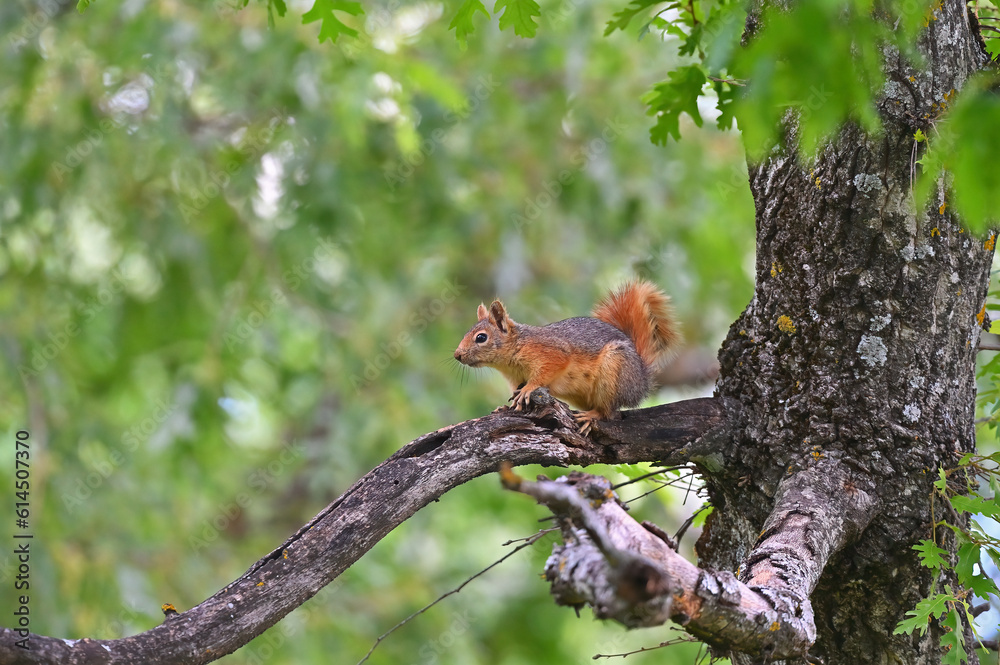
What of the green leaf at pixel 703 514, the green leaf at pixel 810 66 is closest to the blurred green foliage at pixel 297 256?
the green leaf at pixel 703 514

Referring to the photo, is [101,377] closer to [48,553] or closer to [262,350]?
[262,350]

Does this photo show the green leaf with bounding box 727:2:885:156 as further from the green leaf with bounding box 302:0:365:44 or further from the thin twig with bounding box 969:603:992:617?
the thin twig with bounding box 969:603:992:617

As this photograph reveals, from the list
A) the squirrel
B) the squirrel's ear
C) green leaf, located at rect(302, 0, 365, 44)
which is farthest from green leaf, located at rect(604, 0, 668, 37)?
the squirrel's ear

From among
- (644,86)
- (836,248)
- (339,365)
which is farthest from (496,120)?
(836,248)

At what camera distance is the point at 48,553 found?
402 centimetres

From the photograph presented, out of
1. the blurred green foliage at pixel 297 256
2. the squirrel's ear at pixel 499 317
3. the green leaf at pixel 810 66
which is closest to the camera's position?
the green leaf at pixel 810 66

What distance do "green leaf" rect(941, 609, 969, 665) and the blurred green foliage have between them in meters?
2.29

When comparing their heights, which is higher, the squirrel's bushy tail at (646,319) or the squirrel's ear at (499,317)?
the squirrel's ear at (499,317)

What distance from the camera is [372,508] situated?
166 centimetres

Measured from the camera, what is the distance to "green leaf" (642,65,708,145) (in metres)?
2.17

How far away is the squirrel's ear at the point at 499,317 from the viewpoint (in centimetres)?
302

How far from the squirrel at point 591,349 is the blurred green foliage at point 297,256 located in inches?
43.8

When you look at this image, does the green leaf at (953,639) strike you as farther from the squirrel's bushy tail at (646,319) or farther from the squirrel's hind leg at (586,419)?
the squirrel's bushy tail at (646,319)

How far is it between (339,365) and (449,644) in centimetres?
186
